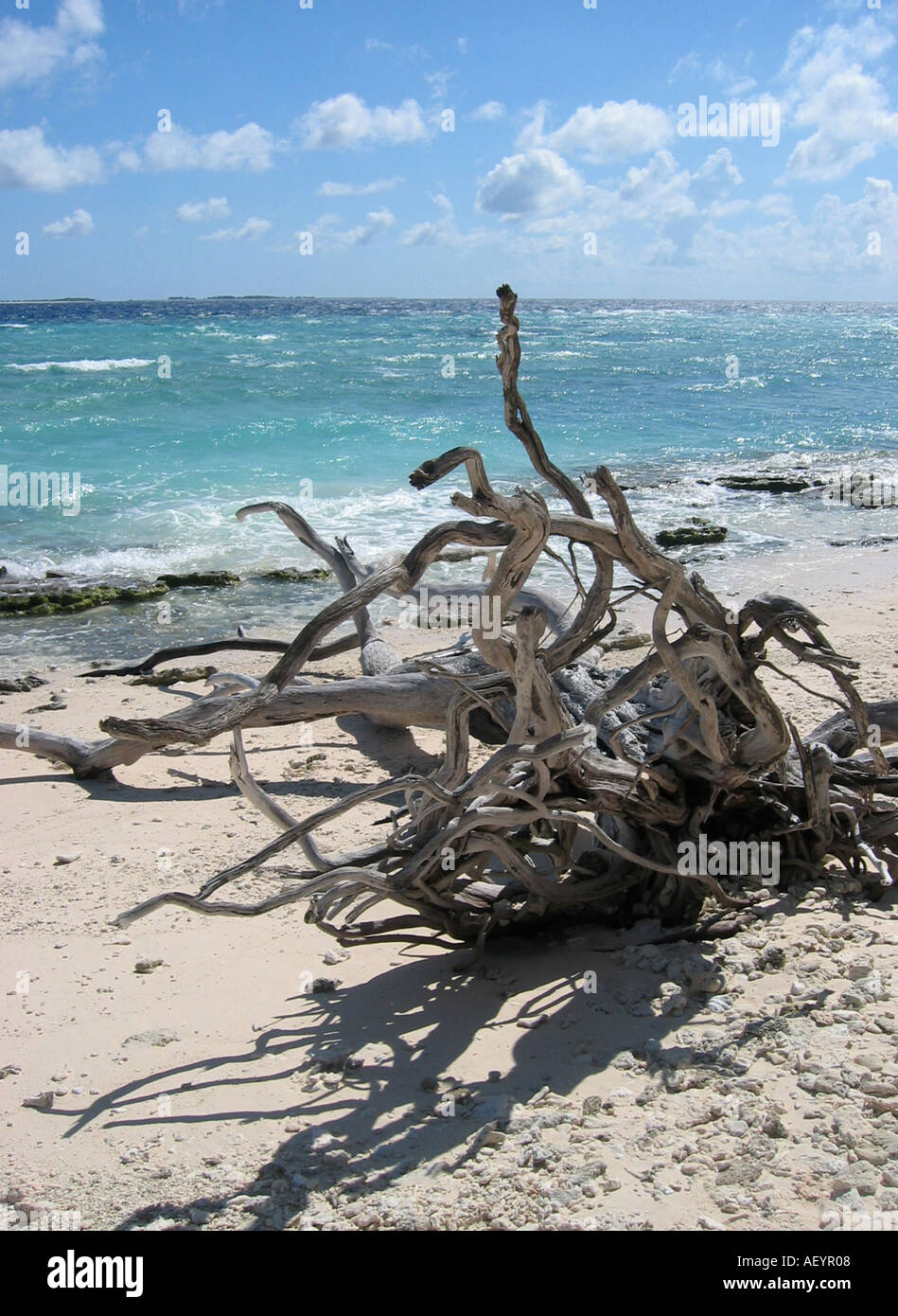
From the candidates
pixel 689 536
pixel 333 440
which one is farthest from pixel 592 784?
pixel 333 440

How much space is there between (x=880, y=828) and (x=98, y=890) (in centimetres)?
360

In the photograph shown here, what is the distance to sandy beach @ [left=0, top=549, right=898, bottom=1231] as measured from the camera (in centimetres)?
288

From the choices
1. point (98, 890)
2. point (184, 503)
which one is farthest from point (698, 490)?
point (98, 890)

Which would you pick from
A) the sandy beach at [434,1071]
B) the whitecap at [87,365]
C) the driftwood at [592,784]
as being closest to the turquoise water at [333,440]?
the whitecap at [87,365]

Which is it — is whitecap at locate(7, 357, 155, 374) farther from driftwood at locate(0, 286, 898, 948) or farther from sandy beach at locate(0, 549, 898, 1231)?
driftwood at locate(0, 286, 898, 948)

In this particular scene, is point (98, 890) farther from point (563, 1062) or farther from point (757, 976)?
point (757, 976)

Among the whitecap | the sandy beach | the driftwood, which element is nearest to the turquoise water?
the whitecap

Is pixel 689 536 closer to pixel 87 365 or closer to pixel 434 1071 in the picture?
pixel 434 1071

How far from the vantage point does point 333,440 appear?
21.8 meters

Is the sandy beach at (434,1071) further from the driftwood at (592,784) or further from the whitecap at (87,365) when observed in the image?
the whitecap at (87,365)

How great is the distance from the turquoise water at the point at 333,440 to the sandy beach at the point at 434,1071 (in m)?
5.26

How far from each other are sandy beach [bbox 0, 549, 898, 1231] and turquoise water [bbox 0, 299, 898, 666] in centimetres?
526

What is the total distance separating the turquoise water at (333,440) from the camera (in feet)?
40.9

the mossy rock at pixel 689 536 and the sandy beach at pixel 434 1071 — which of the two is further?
the mossy rock at pixel 689 536
